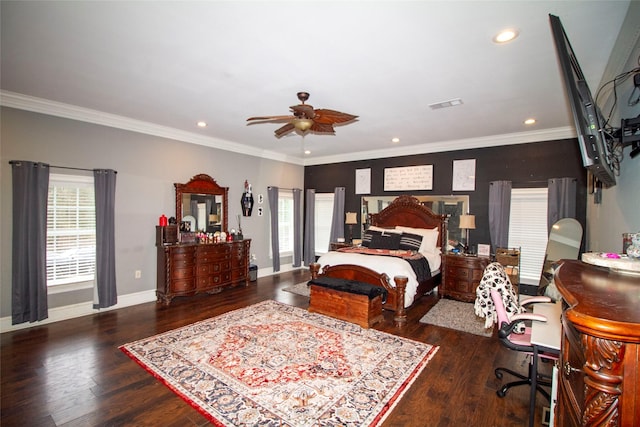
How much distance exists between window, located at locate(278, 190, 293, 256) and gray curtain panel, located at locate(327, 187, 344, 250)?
3.60ft

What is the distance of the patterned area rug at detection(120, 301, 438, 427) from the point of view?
88.0 inches

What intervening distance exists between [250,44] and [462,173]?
4571 mm

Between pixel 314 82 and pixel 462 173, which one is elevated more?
pixel 314 82

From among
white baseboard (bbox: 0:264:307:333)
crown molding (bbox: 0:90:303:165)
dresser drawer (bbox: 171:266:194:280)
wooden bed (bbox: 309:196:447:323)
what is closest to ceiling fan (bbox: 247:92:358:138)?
wooden bed (bbox: 309:196:447:323)

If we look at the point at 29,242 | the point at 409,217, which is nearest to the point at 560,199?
the point at 409,217

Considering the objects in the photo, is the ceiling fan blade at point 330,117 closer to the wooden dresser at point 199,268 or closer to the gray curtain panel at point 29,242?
the wooden dresser at point 199,268

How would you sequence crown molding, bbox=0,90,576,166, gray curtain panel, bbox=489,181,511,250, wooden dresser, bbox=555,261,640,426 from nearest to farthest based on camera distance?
wooden dresser, bbox=555,261,640,426 < crown molding, bbox=0,90,576,166 < gray curtain panel, bbox=489,181,511,250

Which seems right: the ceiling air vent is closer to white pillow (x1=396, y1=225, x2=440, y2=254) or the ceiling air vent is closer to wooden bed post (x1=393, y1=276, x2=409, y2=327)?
wooden bed post (x1=393, y1=276, x2=409, y2=327)

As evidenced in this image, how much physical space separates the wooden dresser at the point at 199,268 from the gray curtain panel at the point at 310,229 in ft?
6.70

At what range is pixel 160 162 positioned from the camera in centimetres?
495

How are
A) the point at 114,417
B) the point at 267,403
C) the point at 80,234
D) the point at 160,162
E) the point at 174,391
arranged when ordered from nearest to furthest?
the point at 114,417 → the point at 267,403 → the point at 174,391 → the point at 80,234 → the point at 160,162

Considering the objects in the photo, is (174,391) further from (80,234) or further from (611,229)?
(611,229)

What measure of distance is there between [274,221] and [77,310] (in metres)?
3.80

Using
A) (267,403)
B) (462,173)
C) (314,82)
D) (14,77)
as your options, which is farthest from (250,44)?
(462,173)
